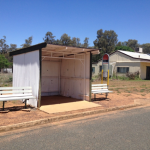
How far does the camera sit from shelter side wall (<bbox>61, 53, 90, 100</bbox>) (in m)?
10.0

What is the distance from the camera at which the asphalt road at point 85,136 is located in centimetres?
435

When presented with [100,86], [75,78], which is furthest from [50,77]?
[100,86]

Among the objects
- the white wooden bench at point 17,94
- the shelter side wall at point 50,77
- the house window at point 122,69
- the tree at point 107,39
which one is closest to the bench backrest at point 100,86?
the shelter side wall at point 50,77

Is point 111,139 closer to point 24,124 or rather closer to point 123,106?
point 24,124

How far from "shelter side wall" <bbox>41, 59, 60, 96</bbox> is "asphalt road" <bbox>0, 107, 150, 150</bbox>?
18.7 ft

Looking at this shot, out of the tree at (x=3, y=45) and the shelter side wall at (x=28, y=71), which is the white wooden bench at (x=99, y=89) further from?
the tree at (x=3, y=45)

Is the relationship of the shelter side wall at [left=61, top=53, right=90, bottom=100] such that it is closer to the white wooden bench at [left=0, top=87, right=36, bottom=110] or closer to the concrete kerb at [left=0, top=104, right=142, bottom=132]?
the concrete kerb at [left=0, top=104, right=142, bottom=132]

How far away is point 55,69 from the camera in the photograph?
12.2 metres

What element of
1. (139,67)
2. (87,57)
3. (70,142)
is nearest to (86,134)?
(70,142)

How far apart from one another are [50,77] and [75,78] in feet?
6.74

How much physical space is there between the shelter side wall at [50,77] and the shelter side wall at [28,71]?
6.62 ft

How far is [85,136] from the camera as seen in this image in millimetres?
5023

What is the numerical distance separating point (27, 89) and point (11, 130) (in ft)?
10.5

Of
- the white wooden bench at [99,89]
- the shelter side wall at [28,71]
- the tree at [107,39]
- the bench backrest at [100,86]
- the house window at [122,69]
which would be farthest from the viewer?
the tree at [107,39]
